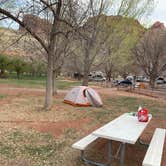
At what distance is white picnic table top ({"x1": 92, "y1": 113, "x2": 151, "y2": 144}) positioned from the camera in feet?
13.6

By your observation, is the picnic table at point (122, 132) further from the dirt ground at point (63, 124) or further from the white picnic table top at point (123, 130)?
the dirt ground at point (63, 124)

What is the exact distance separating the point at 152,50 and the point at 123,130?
2183cm

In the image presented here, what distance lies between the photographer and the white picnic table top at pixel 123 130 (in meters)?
4.15

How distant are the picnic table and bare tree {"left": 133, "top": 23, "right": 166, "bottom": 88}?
19.9 meters

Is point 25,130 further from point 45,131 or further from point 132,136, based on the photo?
point 132,136

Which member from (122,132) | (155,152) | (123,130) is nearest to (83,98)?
(123,130)

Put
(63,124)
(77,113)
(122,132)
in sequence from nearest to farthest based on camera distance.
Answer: (122,132), (63,124), (77,113)

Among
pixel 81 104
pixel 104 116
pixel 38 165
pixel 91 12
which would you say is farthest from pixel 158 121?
pixel 91 12

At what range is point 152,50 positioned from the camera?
2531 centimetres

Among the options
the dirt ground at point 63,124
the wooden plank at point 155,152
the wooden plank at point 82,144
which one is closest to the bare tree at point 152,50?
the dirt ground at point 63,124

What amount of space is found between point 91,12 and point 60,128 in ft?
32.8

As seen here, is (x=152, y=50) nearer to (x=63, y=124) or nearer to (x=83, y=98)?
(x=83, y=98)

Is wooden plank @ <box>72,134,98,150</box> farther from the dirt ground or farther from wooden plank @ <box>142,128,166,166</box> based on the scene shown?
wooden plank @ <box>142,128,166,166</box>

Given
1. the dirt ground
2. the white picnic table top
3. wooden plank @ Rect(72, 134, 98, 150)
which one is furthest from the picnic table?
the dirt ground
